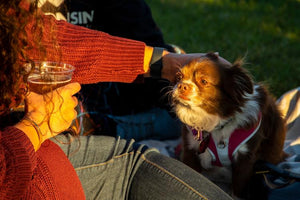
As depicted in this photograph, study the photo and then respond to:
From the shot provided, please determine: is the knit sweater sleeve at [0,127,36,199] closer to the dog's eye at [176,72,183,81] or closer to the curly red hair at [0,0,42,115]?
the curly red hair at [0,0,42,115]

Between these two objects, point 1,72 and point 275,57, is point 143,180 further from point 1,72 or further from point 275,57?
point 275,57

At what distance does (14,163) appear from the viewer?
134cm

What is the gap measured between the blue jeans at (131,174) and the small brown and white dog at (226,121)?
48 centimetres

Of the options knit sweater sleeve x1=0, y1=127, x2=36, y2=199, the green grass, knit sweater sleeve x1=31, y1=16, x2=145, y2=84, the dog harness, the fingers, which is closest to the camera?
knit sweater sleeve x1=0, y1=127, x2=36, y2=199

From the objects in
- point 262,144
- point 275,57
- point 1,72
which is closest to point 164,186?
point 1,72

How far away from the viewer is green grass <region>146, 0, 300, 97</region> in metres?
4.27

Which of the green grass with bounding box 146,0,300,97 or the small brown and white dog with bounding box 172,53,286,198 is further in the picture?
the green grass with bounding box 146,0,300,97

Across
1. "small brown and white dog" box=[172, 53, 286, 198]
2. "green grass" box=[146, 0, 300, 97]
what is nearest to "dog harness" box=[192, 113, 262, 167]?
"small brown and white dog" box=[172, 53, 286, 198]

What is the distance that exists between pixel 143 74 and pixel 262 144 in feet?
3.32

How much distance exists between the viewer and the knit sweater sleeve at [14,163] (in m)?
1.32

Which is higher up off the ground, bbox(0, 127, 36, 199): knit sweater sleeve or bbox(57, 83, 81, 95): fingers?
bbox(57, 83, 81, 95): fingers

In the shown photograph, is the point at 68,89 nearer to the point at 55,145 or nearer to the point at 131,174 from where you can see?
the point at 55,145

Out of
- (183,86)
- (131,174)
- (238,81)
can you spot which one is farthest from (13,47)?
(238,81)

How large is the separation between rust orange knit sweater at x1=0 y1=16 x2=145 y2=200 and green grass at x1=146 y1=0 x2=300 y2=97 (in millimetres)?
1914
